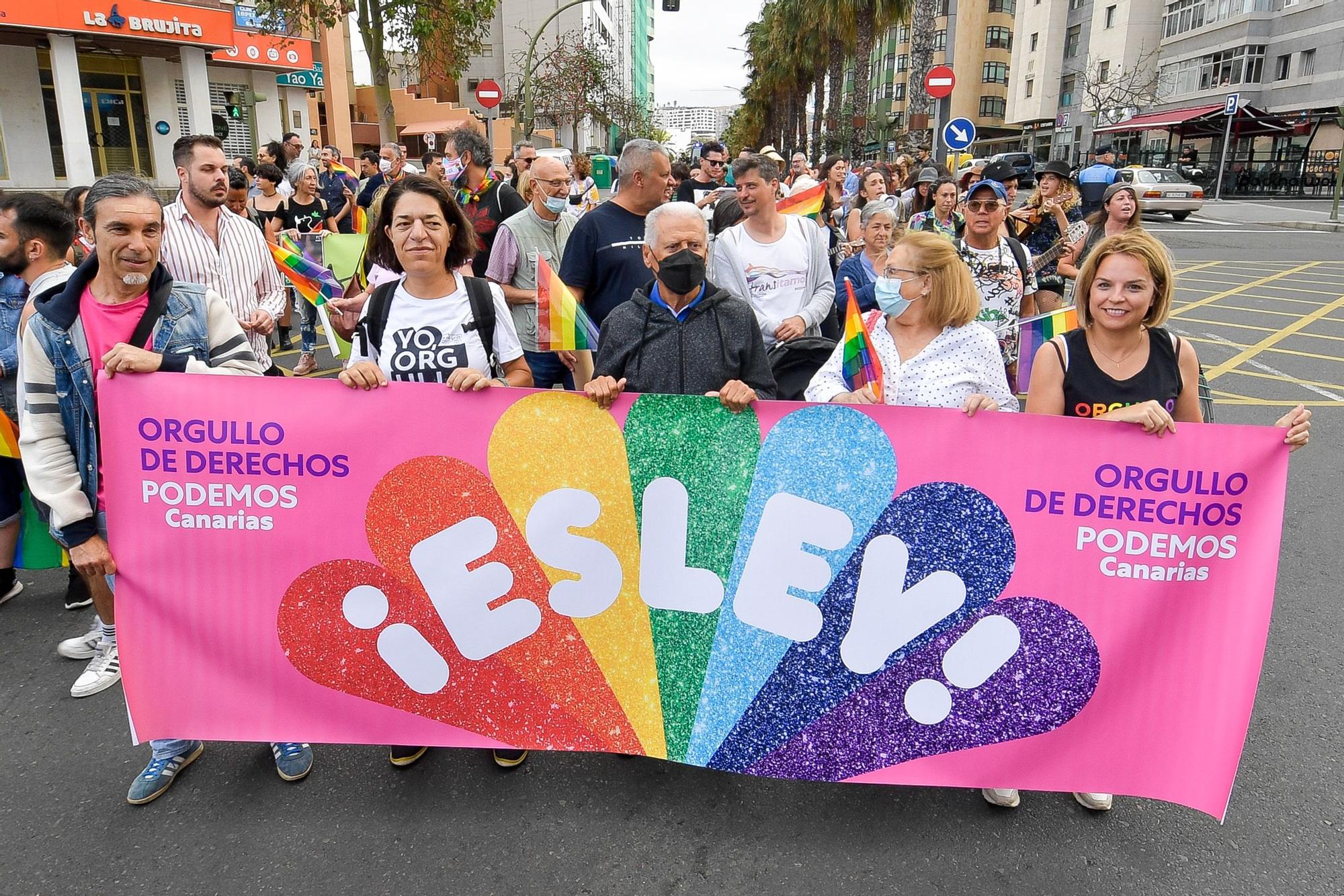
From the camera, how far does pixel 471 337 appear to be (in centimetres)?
327

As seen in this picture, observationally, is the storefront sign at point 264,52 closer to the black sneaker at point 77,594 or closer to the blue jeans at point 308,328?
the blue jeans at point 308,328

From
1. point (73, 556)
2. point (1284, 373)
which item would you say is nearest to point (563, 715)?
point (73, 556)

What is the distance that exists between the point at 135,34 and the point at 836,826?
27103 millimetres

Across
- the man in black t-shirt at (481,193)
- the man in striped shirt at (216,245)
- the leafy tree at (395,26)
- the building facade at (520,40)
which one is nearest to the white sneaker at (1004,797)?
the man in striped shirt at (216,245)

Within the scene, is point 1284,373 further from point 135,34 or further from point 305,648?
point 135,34

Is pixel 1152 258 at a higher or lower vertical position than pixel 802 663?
higher

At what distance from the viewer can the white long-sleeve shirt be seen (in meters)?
3.15

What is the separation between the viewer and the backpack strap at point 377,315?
3246 millimetres

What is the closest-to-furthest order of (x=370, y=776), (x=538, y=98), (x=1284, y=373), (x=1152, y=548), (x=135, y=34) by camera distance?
(x=1152, y=548)
(x=370, y=776)
(x=1284, y=373)
(x=135, y=34)
(x=538, y=98)

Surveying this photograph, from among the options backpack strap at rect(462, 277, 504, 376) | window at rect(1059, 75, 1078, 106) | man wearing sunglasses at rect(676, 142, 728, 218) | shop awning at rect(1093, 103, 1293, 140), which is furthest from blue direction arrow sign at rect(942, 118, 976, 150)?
window at rect(1059, 75, 1078, 106)

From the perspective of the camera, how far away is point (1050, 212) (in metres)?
6.94

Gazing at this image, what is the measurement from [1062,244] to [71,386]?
6.08 metres

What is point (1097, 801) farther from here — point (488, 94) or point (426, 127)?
point (426, 127)

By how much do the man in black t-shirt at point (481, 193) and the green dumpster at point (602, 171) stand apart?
1237 cm
